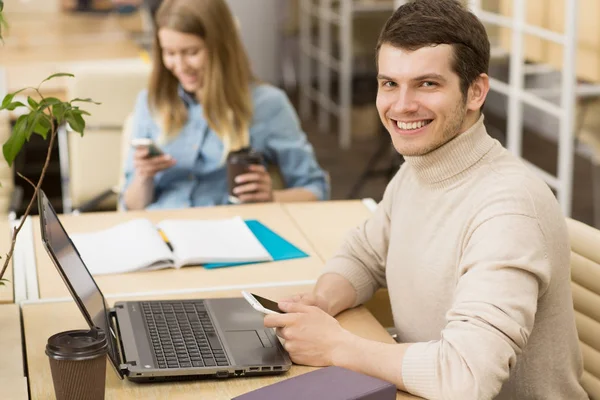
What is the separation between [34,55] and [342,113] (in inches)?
104

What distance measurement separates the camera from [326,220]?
8.22ft

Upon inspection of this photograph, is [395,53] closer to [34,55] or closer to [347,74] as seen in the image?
[34,55]

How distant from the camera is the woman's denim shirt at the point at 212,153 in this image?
285 centimetres

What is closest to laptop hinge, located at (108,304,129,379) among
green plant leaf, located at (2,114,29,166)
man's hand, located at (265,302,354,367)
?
man's hand, located at (265,302,354,367)

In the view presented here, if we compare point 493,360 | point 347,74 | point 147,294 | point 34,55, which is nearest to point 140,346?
point 147,294

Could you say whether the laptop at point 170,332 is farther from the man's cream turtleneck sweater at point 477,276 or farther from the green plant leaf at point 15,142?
the man's cream turtleneck sweater at point 477,276

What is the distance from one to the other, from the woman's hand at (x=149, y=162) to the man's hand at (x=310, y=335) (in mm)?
1097

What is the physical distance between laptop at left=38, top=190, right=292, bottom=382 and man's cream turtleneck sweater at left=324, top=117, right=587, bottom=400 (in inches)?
10.1

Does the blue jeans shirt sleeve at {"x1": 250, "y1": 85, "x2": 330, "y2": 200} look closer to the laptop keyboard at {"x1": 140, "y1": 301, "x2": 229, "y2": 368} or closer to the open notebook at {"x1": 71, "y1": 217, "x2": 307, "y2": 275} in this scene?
the open notebook at {"x1": 71, "y1": 217, "x2": 307, "y2": 275}

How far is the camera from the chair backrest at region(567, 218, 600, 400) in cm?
184

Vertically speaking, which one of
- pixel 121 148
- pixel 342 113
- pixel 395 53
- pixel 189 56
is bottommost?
pixel 342 113

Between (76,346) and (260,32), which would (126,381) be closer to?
(76,346)

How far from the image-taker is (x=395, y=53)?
1.61 m

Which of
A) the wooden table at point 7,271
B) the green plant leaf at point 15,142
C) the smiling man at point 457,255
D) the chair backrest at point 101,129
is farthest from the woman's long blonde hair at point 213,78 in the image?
the green plant leaf at point 15,142
